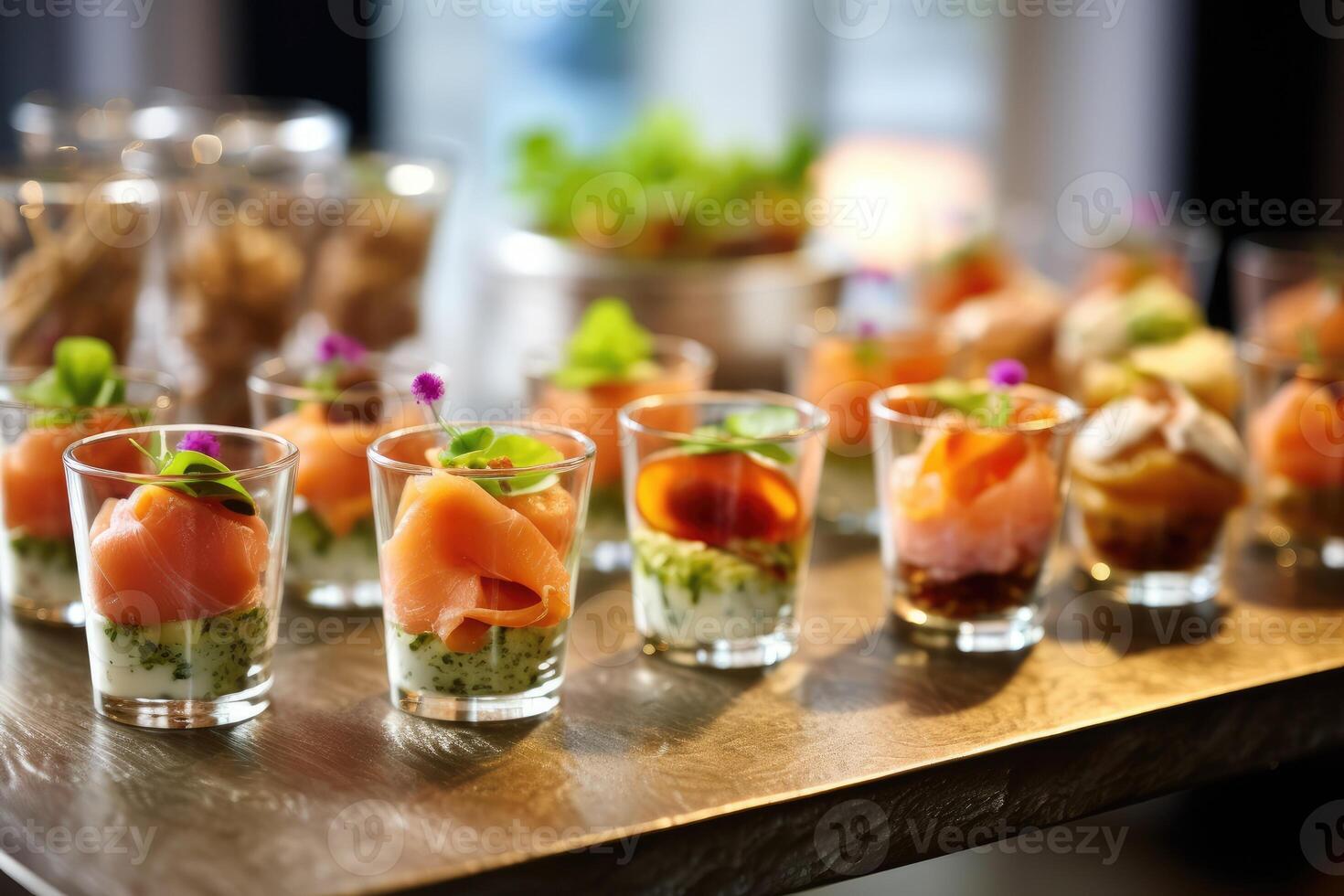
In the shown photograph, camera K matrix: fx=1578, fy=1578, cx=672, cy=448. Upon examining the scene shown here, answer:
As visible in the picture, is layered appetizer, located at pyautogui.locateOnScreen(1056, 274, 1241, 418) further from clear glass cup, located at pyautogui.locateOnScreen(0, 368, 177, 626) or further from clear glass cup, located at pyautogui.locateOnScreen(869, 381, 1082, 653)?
clear glass cup, located at pyautogui.locateOnScreen(0, 368, 177, 626)

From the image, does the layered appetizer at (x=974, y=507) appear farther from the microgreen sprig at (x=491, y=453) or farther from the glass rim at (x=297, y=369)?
the glass rim at (x=297, y=369)

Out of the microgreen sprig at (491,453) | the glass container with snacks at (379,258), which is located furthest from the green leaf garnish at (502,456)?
the glass container with snacks at (379,258)

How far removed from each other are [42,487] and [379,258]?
2.03 feet

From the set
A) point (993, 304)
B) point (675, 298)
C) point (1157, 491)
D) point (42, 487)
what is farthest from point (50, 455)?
point (993, 304)

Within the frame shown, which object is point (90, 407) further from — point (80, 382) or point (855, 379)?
point (855, 379)

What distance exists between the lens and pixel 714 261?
2180 millimetres

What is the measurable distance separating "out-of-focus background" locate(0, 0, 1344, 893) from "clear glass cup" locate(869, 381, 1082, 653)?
502mm

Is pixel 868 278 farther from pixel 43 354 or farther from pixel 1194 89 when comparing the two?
pixel 1194 89

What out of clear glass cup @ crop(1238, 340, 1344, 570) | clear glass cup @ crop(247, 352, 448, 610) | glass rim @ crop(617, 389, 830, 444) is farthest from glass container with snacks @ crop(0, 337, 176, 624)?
clear glass cup @ crop(1238, 340, 1344, 570)

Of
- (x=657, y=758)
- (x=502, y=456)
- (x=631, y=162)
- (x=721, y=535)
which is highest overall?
(x=631, y=162)

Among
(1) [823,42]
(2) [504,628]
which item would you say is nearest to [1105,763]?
(2) [504,628]

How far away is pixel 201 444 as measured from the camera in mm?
1234

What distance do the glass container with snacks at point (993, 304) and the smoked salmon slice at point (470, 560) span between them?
0.76 meters

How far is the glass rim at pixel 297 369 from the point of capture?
4.95 feet
